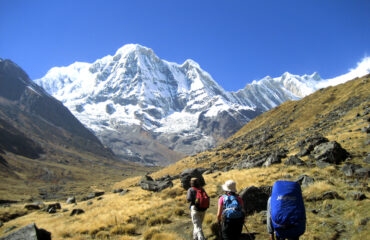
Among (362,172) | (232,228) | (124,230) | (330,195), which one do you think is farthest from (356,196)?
(124,230)

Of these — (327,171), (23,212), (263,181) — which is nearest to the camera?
(327,171)

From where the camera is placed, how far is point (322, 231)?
952 cm

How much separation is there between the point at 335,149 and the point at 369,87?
4788cm

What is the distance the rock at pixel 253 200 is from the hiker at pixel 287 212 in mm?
6512

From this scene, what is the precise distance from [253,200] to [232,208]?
6.27 meters

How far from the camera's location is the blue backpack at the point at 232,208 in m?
7.26

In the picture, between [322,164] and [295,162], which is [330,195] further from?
[295,162]

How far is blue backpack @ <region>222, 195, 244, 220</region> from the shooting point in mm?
7258

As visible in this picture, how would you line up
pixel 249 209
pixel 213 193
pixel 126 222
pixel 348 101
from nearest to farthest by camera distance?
1. pixel 249 209
2. pixel 126 222
3. pixel 213 193
4. pixel 348 101

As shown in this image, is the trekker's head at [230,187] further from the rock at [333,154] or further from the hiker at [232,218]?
the rock at [333,154]

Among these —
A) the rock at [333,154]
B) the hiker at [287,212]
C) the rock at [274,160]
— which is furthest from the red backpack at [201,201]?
the rock at [274,160]

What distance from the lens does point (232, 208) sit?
7.31 metres

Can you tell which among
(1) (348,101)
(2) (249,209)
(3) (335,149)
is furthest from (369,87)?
(2) (249,209)

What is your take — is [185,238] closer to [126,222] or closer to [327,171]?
[126,222]
